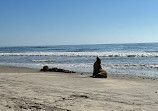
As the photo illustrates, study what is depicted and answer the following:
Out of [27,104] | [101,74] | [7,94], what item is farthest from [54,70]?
[27,104]

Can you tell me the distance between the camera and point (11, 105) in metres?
4.93

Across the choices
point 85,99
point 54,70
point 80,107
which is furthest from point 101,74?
point 80,107

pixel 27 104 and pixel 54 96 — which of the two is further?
pixel 54 96

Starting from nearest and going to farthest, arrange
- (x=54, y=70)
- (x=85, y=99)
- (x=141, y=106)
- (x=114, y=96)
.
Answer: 1. (x=141, y=106)
2. (x=85, y=99)
3. (x=114, y=96)
4. (x=54, y=70)

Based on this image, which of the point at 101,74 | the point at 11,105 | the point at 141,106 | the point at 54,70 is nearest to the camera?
the point at 11,105

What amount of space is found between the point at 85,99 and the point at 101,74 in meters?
6.02

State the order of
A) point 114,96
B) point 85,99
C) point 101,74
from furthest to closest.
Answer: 1. point 101,74
2. point 114,96
3. point 85,99

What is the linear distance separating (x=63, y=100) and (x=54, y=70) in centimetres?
980

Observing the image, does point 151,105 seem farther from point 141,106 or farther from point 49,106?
point 49,106

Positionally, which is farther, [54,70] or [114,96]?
[54,70]

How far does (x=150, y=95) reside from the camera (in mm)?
6797

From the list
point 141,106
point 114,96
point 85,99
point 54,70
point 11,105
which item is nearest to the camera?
point 11,105

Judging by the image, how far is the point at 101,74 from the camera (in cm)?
1173

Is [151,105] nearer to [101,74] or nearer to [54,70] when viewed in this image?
[101,74]
